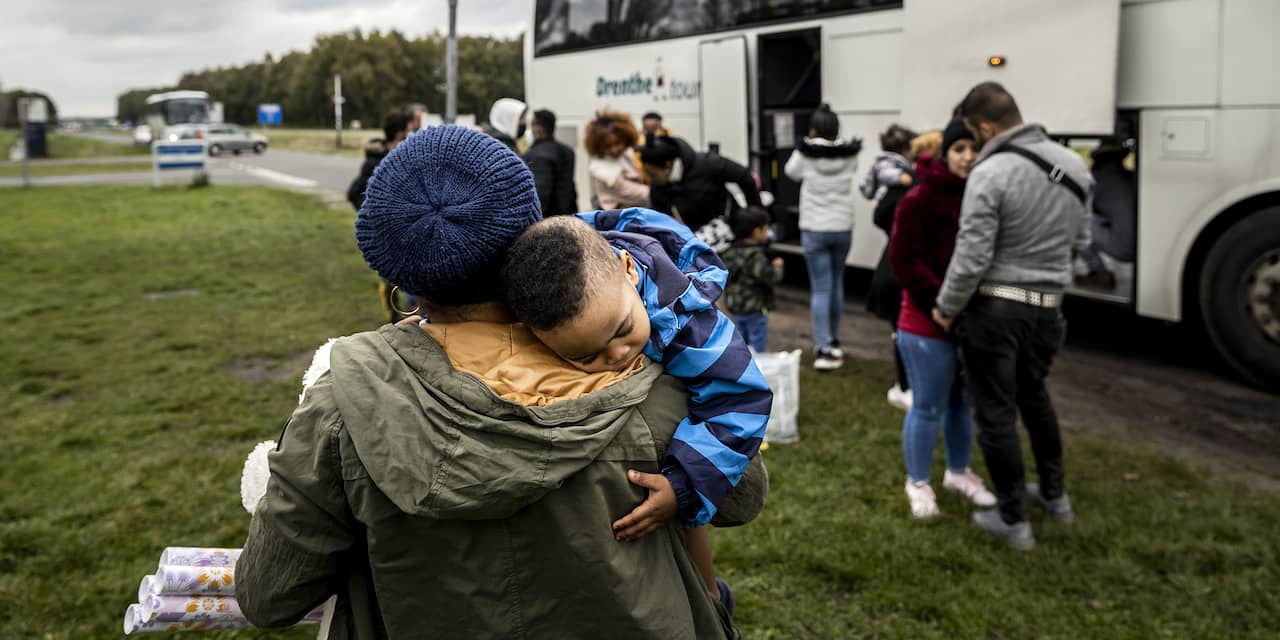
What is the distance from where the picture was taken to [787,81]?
34.7 feet

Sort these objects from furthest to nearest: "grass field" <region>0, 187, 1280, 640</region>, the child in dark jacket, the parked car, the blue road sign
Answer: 1. the blue road sign
2. the parked car
3. the child in dark jacket
4. "grass field" <region>0, 187, 1280, 640</region>

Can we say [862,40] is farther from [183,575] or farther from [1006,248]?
[183,575]

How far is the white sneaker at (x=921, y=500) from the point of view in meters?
4.75

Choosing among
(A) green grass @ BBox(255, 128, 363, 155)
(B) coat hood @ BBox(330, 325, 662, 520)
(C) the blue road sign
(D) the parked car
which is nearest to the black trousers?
(B) coat hood @ BBox(330, 325, 662, 520)

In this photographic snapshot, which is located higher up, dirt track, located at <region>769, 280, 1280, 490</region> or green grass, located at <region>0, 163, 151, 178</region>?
green grass, located at <region>0, 163, 151, 178</region>

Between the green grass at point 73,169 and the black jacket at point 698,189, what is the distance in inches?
1369

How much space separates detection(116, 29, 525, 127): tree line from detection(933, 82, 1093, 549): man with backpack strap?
49653 millimetres

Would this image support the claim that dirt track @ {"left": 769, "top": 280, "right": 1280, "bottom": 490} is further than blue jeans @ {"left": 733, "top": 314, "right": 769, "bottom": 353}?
No

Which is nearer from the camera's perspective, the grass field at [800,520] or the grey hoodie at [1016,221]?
the grass field at [800,520]

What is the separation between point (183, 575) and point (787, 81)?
9.49m

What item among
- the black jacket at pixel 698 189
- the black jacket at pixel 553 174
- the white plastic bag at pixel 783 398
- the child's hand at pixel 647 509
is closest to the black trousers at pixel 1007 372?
the white plastic bag at pixel 783 398

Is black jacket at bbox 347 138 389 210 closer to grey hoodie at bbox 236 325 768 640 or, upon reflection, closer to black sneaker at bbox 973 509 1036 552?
black sneaker at bbox 973 509 1036 552

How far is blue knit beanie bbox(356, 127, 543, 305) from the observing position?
1.52 meters

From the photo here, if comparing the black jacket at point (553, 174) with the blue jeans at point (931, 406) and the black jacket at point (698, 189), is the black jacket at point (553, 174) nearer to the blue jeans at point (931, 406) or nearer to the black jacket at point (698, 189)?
A: the black jacket at point (698, 189)
